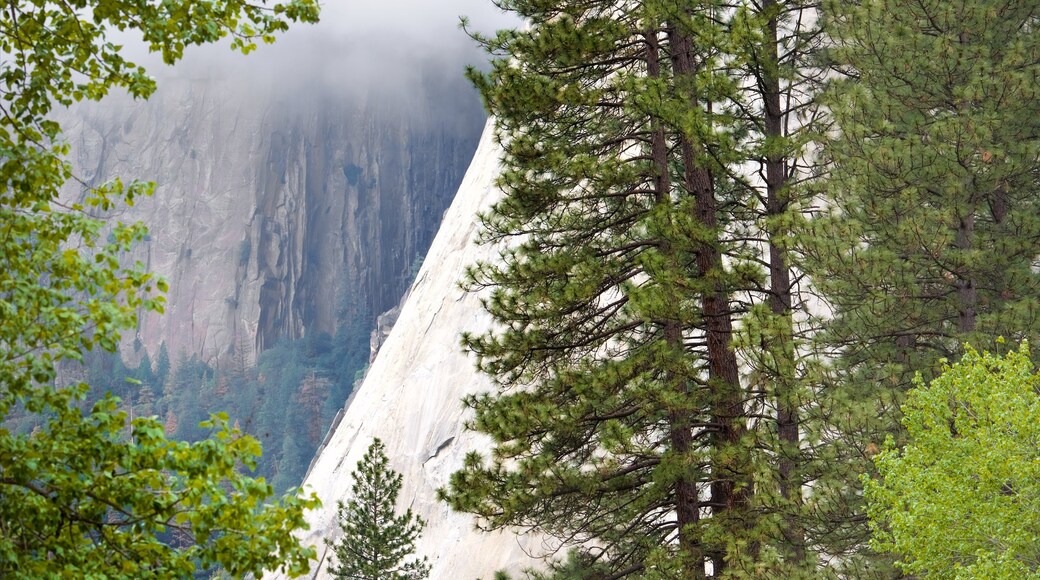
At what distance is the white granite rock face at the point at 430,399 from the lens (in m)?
33.3

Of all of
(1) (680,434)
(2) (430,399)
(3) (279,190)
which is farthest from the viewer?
(3) (279,190)

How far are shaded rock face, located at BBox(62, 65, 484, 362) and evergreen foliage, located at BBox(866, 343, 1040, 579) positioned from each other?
9572 cm

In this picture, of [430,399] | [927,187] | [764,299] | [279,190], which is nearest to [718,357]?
[764,299]

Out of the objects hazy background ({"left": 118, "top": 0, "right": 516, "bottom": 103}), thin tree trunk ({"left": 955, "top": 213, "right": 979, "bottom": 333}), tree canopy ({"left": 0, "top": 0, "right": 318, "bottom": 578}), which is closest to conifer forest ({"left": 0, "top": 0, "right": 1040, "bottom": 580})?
thin tree trunk ({"left": 955, "top": 213, "right": 979, "bottom": 333})

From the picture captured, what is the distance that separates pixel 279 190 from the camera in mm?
103062

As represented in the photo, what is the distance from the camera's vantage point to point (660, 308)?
396 inches

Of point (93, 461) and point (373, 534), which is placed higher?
point (373, 534)

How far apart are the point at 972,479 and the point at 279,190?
99.5m

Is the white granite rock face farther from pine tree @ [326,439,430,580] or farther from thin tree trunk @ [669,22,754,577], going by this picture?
thin tree trunk @ [669,22,754,577]

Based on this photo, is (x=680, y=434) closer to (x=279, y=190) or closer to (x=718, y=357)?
(x=718, y=357)

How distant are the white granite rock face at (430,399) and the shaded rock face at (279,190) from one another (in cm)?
6073

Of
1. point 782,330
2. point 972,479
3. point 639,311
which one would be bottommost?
point 972,479

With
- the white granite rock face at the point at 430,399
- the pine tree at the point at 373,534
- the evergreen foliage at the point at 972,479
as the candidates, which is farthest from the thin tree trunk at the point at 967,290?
the white granite rock face at the point at 430,399

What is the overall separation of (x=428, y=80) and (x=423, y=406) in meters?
71.7
